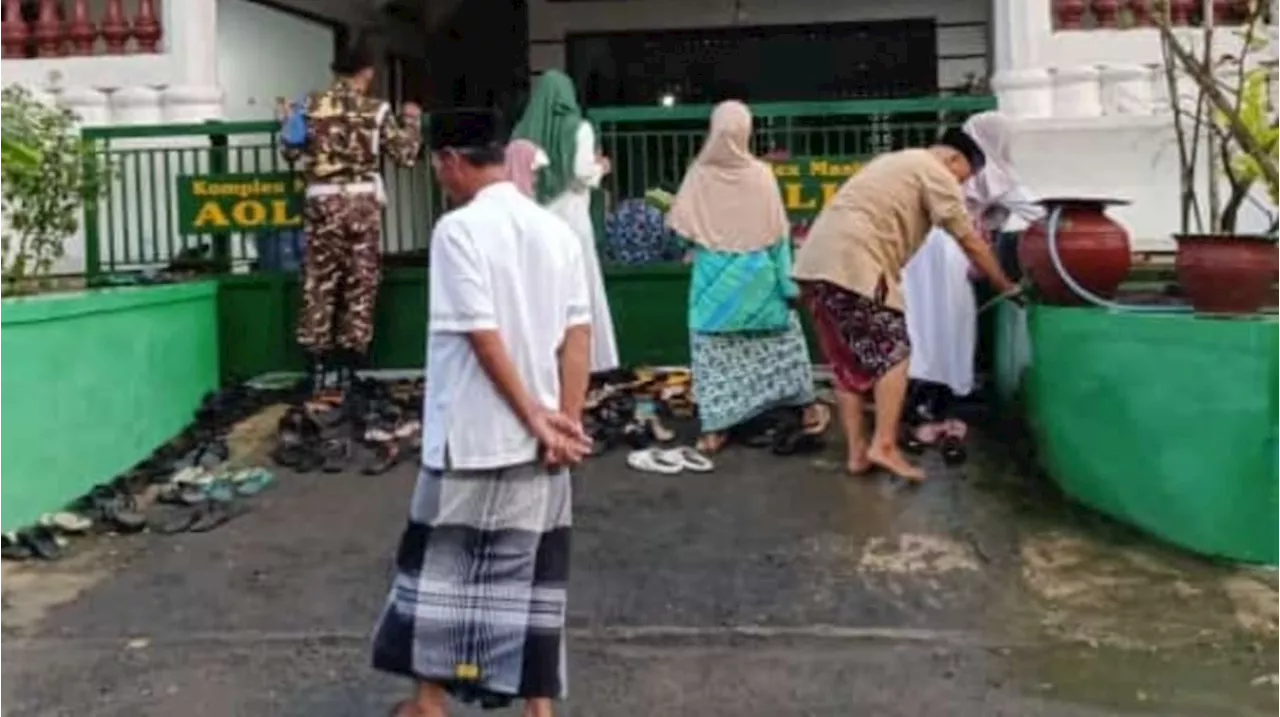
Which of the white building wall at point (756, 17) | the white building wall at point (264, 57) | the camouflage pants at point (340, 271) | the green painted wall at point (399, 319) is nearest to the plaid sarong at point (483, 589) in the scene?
the camouflage pants at point (340, 271)

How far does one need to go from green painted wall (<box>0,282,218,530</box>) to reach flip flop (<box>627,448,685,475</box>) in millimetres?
2253

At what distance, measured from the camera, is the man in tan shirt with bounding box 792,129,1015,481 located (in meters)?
6.75

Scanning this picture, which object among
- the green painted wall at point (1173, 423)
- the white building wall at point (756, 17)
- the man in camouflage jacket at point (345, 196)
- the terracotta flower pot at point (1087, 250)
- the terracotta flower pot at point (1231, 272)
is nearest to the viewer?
the green painted wall at point (1173, 423)

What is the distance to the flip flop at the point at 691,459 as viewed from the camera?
23.4 ft

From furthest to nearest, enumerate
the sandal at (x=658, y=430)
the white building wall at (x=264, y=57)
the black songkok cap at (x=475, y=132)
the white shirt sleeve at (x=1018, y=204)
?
1. the white building wall at (x=264, y=57)
2. the white shirt sleeve at (x=1018, y=204)
3. the sandal at (x=658, y=430)
4. the black songkok cap at (x=475, y=132)

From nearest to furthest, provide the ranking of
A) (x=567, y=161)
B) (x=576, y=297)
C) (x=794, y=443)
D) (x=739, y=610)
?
(x=576, y=297) < (x=739, y=610) < (x=794, y=443) < (x=567, y=161)

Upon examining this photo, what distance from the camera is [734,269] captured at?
7.26 meters

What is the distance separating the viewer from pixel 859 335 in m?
6.84

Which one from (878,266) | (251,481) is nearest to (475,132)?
(878,266)

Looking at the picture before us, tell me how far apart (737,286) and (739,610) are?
2208mm

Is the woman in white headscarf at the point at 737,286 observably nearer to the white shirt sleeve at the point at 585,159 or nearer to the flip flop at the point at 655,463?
the flip flop at the point at 655,463

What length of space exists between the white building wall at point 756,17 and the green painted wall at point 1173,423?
22.5ft

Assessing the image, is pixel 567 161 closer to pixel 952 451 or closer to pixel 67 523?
pixel 952 451

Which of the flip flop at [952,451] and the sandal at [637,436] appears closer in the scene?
the flip flop at [952,451]
